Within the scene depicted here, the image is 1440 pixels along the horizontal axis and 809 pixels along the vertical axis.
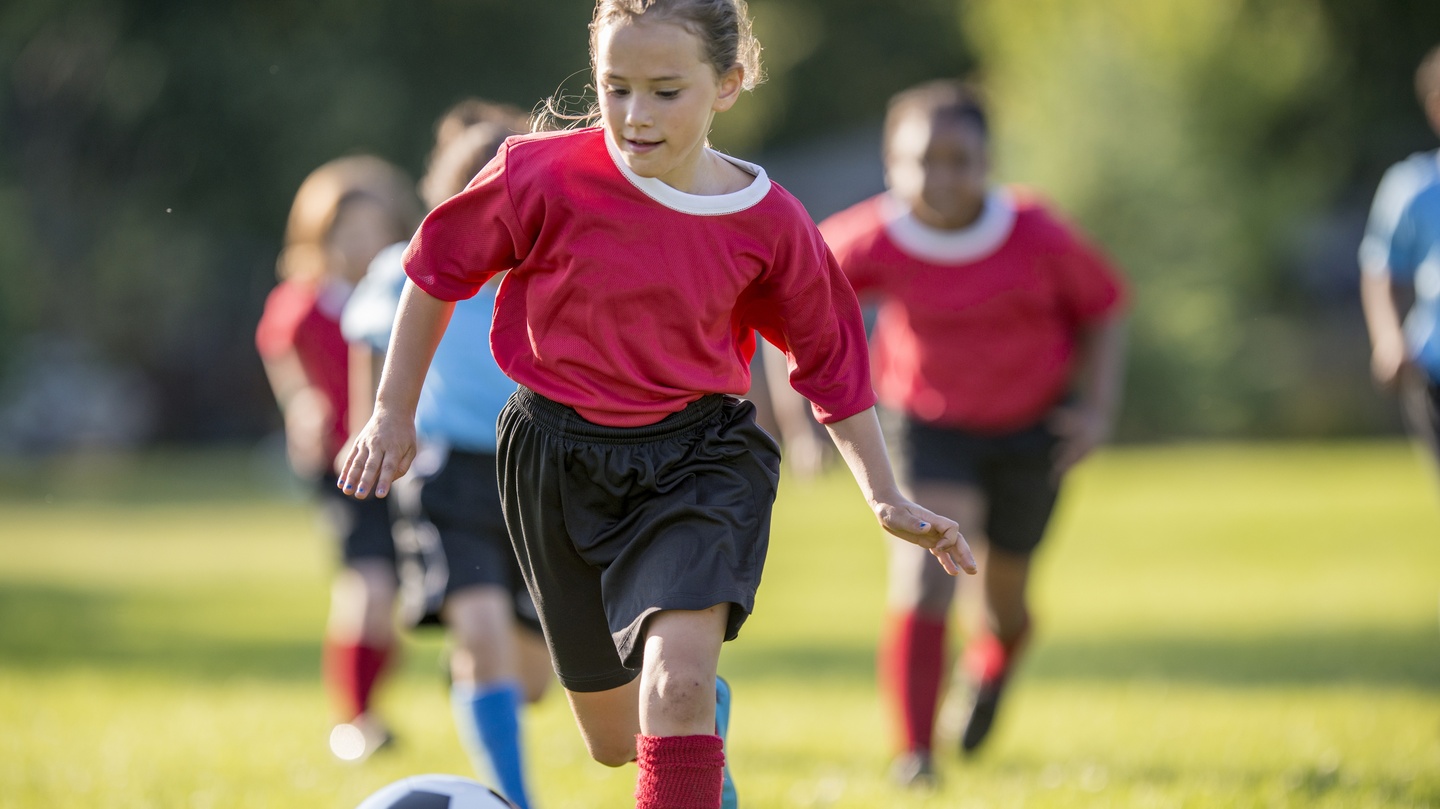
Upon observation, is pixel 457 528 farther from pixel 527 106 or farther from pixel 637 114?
pixel 527 106

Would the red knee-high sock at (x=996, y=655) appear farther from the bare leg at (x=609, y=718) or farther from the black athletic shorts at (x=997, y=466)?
the bare leg at (x=609, y=718)

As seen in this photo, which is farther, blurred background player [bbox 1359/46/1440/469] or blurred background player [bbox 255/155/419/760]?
blurred background player [bbox 255/155/419/760]

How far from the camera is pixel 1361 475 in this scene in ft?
60.2

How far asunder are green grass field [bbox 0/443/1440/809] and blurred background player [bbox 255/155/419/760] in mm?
427

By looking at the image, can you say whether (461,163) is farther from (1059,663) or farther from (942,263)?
(1059,663)

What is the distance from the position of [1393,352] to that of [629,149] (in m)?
3.67

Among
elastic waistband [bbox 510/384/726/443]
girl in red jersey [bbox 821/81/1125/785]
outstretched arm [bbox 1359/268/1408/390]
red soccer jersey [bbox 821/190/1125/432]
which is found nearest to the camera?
elastic waistband [bbox 510/384/726/443]

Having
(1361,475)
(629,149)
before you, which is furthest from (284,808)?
(1361,475)

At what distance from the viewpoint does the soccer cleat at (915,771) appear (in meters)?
4.84

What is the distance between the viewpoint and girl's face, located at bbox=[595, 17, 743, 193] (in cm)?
298

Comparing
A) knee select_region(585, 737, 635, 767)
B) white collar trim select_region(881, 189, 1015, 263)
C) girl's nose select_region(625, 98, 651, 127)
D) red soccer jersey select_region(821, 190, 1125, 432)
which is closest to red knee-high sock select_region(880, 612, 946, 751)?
red soccer jersey select_region(821, 190, 1125, 432)

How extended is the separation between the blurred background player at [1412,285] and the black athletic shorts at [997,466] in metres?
1.28

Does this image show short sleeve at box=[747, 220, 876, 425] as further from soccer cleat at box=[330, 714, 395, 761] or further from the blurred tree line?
the blurred tree line

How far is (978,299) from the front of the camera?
207 inches
